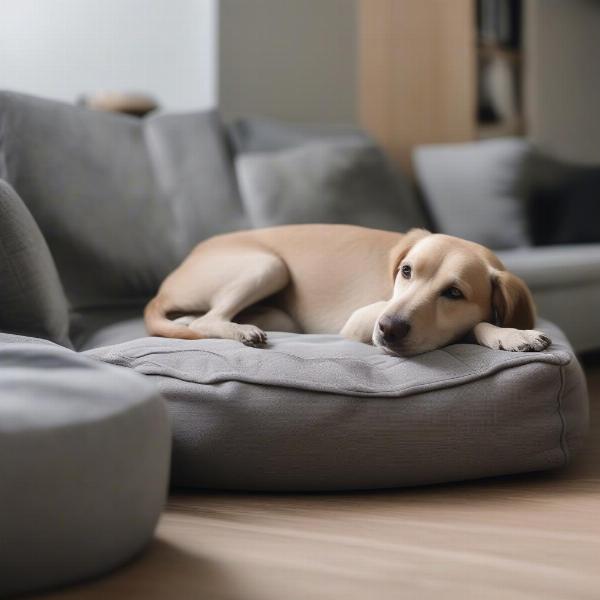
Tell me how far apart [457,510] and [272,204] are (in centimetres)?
156

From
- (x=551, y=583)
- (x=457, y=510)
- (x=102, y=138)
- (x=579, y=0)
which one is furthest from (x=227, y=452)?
(x=579, y=0)

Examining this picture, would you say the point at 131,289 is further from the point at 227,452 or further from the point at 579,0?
the point at 579,0

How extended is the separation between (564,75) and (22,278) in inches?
174

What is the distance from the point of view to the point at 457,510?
1.50 metres

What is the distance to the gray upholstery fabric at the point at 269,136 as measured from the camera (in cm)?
316

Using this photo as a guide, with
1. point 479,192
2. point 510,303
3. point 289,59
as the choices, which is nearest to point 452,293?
point 510,303

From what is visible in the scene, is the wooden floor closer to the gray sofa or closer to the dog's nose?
the gray sofa

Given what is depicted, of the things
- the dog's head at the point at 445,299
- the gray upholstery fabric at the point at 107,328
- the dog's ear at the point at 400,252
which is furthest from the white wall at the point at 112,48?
the dog's head at the point at 445,299

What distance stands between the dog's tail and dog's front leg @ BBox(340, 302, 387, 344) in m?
0.32

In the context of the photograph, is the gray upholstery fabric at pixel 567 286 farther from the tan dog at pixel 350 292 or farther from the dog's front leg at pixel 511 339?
the dog's front leg at pixel 511 339

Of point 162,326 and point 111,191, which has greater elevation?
point 111,191

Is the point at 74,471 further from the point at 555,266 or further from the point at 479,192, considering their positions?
the point at 479,192

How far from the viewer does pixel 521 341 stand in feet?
5.40

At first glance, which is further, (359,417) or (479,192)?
(479,192)
